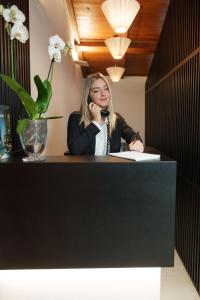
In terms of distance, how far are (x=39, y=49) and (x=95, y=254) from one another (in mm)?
1828

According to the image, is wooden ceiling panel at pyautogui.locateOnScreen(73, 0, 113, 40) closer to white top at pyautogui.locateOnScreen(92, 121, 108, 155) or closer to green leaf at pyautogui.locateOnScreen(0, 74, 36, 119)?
white top at pyautogui.locateOnScreen(92, 121, 108, 155)

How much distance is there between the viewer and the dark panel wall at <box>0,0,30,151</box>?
164cm

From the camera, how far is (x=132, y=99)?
7336mm

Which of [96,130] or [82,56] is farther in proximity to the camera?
[82,56]

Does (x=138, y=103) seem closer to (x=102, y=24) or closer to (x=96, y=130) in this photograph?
(x=102, y=24)

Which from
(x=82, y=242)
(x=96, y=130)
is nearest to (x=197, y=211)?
(x=96, y=130)

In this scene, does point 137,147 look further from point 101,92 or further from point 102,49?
point 102,49

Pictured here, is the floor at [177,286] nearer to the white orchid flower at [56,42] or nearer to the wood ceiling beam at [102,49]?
→ the white orchid flower at [56,42]

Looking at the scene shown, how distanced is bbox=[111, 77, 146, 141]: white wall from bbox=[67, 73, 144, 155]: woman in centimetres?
568

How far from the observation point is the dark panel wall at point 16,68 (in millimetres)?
1641

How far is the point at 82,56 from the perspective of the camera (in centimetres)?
572

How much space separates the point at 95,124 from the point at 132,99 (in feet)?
19.6

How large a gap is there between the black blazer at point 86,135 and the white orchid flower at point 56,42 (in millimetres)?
507

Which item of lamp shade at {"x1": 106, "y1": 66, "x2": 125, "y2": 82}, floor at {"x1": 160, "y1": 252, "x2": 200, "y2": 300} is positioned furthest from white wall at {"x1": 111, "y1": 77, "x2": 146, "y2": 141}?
floor at {"x1": 160, "y1": 252, "x2": 200, "y2": 300}
